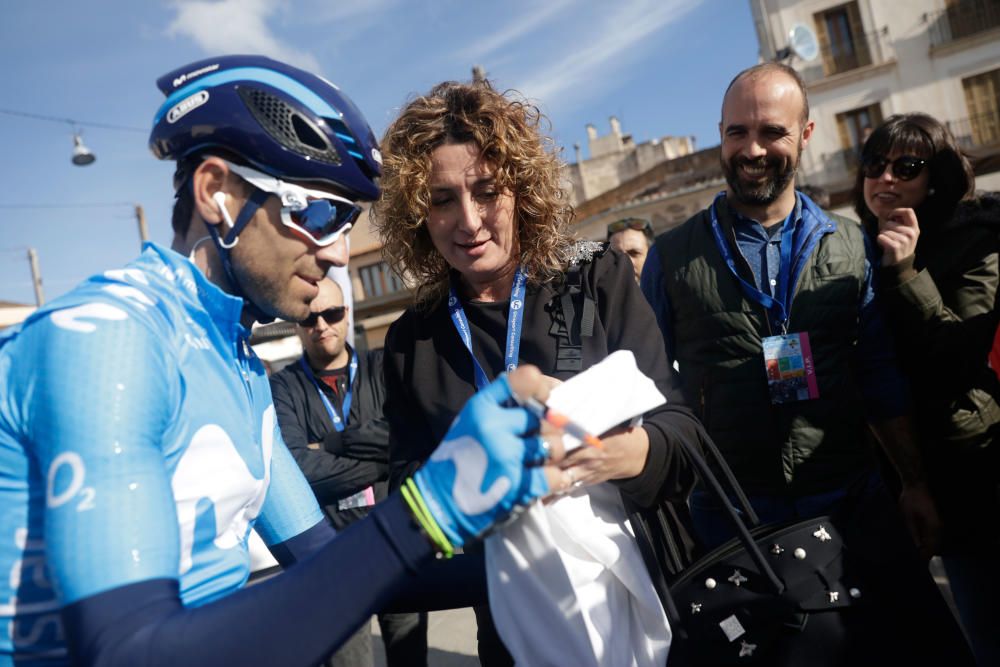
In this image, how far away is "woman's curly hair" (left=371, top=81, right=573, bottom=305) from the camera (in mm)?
2029

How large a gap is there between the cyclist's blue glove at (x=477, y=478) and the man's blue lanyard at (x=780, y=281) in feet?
5.42

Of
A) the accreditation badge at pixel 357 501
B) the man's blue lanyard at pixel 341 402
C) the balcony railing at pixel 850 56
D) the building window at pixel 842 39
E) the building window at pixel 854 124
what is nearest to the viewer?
the accreditation badge at pixel 357 501

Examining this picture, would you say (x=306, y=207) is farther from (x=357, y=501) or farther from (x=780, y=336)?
(x=357, y=501)

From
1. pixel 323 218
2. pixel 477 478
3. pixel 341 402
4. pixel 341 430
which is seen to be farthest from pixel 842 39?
pixel 477 478

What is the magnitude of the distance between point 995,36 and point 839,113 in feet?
14.8

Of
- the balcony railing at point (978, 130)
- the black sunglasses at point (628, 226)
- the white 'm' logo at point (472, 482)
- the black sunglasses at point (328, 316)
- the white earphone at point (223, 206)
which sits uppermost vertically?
the balcony railing at point (978, 130)

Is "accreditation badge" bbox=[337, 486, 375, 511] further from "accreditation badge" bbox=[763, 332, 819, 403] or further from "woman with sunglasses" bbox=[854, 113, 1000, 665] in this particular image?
"woman with sunglasses" bbox=[854, 113, 1000, 665]

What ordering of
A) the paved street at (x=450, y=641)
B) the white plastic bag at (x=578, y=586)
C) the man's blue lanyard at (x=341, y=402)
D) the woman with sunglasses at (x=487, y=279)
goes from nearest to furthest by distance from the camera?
the white plastic bag at (x=578, y=586), the woman with sunglasses at (x=487, y=279), the man's blue lanyard at (x=341, y=402), the paved street at (x=450, y=641)

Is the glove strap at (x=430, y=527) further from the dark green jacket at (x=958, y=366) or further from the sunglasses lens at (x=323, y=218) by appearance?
the dark green jacket at (x=958, y=366)

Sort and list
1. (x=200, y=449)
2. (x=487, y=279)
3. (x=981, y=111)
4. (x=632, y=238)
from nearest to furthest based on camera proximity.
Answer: (x=200, y=449)
(x=487, y=279)
(x=632, y=238)
(x=981, y=111)

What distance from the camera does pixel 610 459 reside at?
1.43m

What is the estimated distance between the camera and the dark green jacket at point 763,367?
2375mm

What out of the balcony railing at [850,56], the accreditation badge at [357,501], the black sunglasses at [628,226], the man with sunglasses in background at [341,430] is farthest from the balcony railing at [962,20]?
the accreditation badge at [357,501]

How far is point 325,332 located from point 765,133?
107 inches
